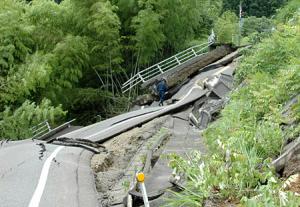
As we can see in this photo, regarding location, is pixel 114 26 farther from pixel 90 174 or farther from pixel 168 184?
pixel 168 184

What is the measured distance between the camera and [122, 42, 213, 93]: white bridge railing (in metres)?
22.3

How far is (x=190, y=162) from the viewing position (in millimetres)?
4812

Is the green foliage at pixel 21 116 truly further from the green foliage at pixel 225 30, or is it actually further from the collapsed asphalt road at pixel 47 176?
the green foliage at pixel 225 30

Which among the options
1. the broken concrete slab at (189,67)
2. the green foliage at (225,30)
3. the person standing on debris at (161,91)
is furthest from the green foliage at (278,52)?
the green foliage at (225,30)

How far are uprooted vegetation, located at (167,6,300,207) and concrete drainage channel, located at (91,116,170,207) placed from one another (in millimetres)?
1156

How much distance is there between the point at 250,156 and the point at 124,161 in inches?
173

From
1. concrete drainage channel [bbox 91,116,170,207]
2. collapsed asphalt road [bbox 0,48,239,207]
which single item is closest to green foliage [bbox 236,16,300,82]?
concrete drainage channel [bbox 91,116,170,207]

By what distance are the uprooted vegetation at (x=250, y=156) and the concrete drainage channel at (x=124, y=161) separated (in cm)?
116

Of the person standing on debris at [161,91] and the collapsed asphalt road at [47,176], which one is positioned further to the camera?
the person standing on debris at [161,91]

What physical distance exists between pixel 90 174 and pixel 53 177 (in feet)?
2.10

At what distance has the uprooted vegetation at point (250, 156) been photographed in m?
3.85

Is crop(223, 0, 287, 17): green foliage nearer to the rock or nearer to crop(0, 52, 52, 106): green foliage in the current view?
crop(0, 52, 52, 106): green foliage

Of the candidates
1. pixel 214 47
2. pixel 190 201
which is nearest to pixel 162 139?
pixel 190 201

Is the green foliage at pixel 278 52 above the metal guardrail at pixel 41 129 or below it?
above
